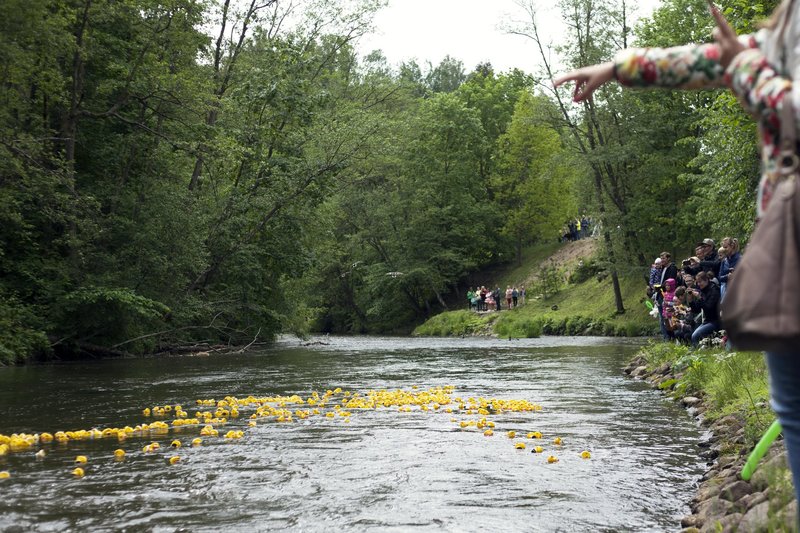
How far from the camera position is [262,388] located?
13625 mm

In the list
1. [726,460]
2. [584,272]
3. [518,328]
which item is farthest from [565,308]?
[726,460]

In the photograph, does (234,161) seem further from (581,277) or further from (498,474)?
(581,277)

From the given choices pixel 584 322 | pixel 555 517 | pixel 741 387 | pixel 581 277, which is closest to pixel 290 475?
pixel 555 517

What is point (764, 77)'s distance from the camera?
Answer: 8.35 feet

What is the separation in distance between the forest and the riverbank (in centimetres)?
575

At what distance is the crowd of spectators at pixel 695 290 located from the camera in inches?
482

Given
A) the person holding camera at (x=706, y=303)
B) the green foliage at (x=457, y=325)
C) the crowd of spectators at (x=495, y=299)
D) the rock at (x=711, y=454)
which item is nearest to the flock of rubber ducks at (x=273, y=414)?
the rock at (x=711, y=454)

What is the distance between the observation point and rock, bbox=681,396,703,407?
1008 cm

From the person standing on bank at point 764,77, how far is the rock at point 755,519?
155cm

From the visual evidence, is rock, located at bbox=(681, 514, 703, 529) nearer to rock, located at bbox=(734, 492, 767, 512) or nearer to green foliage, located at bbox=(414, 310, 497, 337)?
rock, located at bbox=(734, 492, 767, 512)

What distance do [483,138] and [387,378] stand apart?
45.2 metres

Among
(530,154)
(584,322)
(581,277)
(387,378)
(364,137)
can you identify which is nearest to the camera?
(387,378)

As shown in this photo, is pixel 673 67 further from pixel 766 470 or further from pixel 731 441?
pixel 731 441

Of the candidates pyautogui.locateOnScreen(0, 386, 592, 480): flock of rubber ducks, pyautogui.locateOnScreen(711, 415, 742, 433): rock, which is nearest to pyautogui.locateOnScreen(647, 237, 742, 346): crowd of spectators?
pyautogui.locateOnScreen(711, 415, 742, 433): rock
